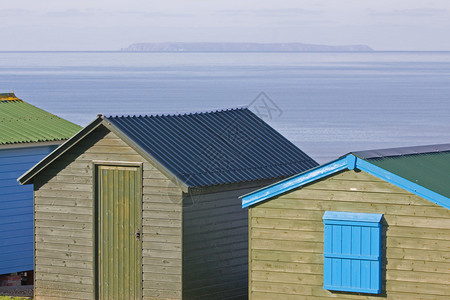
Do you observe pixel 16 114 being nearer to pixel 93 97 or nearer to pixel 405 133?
pixel 405 133

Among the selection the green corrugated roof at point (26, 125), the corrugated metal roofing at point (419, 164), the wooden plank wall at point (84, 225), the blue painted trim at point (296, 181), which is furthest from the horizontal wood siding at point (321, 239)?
the green corrugated roof at point (26, 125)

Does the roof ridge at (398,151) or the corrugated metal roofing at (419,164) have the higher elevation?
the roof ridge at (398,151)

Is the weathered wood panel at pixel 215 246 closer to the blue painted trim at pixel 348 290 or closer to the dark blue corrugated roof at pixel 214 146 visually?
the dark blue corrugated roof at pixel 214 146

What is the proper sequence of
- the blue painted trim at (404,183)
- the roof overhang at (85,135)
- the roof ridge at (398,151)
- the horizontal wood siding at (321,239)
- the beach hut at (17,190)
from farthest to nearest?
1. the beach hut at (17,190)
2. the roof overhang at (85,135)
3. the roof ridge at (398,151)
4. the horizontal wood siding at (321,239)
5. the blue painted trim at (404,183)

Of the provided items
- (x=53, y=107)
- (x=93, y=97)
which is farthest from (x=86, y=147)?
(x=93, y=97)

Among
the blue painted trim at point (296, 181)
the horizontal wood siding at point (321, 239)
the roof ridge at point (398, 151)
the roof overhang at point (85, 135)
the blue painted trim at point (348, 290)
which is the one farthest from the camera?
the roof overhang at point (85, 135)

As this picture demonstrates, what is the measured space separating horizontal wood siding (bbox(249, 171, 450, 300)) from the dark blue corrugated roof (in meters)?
1.73

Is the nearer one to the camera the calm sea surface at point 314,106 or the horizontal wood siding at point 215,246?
the horizontal wood siding at point 215,246

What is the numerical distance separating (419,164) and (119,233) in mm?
5210

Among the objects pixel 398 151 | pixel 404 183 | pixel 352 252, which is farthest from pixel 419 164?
pixel 352 252

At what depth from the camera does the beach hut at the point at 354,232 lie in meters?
14.4

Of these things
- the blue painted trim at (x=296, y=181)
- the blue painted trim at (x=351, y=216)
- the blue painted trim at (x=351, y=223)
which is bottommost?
the blue painted trim at (x=351, y=223)

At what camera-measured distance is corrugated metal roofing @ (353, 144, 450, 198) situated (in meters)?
14.8

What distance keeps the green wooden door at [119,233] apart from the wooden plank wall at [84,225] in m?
0.15
